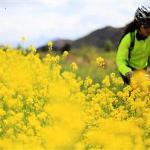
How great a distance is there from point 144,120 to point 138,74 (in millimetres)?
474

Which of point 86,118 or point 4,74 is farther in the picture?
point 4,74

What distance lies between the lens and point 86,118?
6.13m

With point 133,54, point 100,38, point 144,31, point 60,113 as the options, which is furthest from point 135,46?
point 100,38

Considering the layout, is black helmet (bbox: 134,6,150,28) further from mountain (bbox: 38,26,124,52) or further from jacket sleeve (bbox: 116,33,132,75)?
mountain (bbox: 38,26,124,52)

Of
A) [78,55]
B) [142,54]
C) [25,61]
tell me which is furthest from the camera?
[78,55]

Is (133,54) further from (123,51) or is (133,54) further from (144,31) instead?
(144,31)

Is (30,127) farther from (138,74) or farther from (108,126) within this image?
(138,74)

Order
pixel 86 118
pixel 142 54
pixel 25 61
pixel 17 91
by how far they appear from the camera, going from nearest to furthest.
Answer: pixel 86 118 < pixel 142 54 < pixel 17 91 < pixel 25 61

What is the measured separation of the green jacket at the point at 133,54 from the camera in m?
7.10

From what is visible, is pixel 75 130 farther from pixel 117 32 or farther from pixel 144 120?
pixel 117 32

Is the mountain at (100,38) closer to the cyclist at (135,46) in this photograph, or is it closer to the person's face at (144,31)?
the cyclist at (135,46)

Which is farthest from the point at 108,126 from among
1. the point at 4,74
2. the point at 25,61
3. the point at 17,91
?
the point at 25,61

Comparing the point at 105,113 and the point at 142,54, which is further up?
the point at 142,54

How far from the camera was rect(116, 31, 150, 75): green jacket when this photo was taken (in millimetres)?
7103
